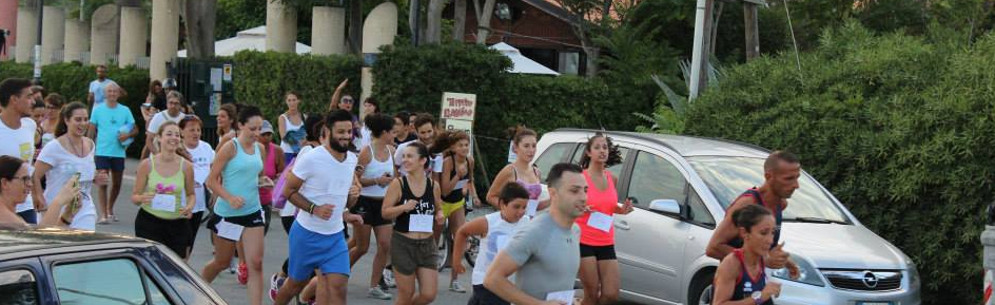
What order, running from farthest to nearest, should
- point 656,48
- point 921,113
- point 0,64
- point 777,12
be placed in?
point 0,64 < point 777,12 < point 656,48 < point 921,113

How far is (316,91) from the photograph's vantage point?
72.0 feet

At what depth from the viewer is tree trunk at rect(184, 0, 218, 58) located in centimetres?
2655

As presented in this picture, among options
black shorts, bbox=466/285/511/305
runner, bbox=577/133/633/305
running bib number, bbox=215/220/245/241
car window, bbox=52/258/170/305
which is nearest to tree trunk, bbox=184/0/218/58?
running bib number, bbox=215/220/245/241

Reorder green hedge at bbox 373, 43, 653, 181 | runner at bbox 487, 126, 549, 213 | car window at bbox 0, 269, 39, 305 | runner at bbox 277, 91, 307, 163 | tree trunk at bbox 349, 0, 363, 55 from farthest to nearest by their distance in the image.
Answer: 1. tree trunk at bbox 349, 0, 363, 55
2. green hedge at bbox 373, 43, 653, 181
3. runner at bbox 277, 91, 307, 163
4. runner at bbox 487, 126, 549, 213
5. car window at bbox 0, 269, 39, 305

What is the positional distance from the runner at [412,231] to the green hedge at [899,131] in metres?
4.50

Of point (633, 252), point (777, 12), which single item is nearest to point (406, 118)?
point (633, 252)

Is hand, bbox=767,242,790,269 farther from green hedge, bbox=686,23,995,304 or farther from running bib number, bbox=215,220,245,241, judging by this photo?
green hedge, bbox=686,23,995,304

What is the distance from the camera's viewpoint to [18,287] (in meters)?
4.78

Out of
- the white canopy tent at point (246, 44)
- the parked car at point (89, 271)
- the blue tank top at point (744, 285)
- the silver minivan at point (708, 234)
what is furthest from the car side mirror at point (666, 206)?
the white canopy tent at point (246, 44)

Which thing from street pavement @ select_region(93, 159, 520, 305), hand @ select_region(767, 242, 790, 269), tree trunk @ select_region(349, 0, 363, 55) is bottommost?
street pavement @ select_region(93, 159, 520, 305)

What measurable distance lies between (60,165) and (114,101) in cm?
672

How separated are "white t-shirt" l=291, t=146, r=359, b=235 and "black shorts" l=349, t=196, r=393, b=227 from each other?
2141 millimetres

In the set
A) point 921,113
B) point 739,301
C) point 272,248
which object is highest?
point 921,113

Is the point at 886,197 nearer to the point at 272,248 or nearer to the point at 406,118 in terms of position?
the point at 406,118
